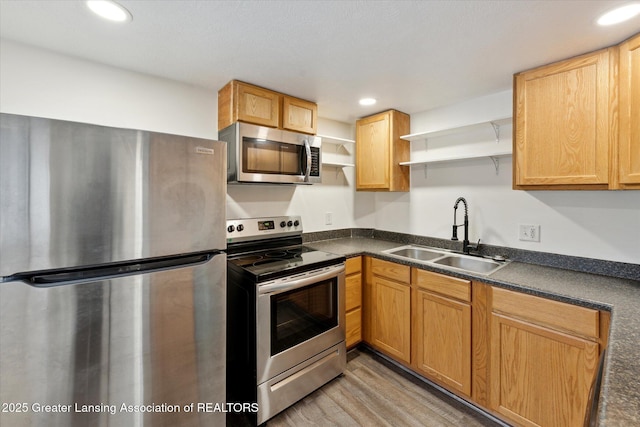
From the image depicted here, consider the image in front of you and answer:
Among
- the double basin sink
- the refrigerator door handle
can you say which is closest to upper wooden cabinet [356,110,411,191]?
the double basin sink

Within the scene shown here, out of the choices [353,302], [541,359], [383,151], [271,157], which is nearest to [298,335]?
[353,302]

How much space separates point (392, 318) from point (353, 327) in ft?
1.17

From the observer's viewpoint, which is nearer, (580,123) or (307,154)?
(580,123)

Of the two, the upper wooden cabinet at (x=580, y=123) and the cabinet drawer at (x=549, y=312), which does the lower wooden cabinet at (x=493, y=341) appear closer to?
the cabinet drawer at (x=549, y=312)

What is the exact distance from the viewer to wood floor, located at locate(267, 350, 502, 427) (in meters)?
1.72

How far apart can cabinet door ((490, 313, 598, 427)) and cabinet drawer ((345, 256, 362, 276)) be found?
3.35 feet

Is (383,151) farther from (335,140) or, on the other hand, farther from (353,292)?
(353,292)

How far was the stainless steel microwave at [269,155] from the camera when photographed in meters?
1.93

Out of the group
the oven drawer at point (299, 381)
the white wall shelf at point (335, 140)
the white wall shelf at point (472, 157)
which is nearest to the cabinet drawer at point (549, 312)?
the white wall shelf at point (472, 157)

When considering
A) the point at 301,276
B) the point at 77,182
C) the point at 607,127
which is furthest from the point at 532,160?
the point at 77,182

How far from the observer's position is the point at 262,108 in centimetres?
207

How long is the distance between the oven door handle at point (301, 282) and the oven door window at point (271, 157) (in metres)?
0.80

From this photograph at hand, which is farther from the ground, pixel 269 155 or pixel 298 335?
pixel 269 155

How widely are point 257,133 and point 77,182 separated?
112 centimetres
